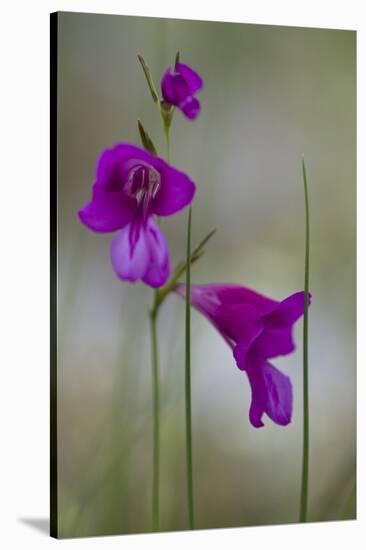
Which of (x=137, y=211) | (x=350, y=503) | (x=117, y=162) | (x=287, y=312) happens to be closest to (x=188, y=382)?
(x=287, y=312)

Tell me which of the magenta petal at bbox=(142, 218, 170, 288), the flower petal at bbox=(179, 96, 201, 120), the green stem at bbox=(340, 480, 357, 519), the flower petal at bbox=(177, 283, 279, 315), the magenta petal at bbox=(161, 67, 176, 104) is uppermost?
the magenta petal at bbox=(161, 67, 176, 104)

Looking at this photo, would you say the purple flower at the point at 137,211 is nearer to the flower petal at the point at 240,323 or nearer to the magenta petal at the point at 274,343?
the flower petal at the point at 240,323

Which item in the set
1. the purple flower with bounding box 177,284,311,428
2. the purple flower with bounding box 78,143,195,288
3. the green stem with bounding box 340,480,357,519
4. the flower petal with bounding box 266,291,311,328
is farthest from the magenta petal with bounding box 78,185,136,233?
the green stem with bounding box 340,480,357,519

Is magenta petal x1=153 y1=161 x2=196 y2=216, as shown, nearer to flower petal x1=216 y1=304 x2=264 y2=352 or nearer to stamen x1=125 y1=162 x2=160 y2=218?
stamen x1=125 y1=162 x2=160 y2=218

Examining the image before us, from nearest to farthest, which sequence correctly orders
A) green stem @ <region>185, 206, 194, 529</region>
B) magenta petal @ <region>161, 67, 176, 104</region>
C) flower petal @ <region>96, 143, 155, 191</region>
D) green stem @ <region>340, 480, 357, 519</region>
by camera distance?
flower petal @ <region>96, 143, 155, 191</region> → green stem @ <region>185, 206, 194, 529</region> → magenta petal @ <region>161, 67, 176, 104</region> → green stem @ <region>340, 480, 357, 519</region>

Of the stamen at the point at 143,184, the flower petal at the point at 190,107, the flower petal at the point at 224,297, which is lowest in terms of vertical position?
the flower petal at the point at 224,297

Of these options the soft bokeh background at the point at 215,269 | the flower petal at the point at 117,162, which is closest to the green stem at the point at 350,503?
the soft bokeh background at the point at 215,269

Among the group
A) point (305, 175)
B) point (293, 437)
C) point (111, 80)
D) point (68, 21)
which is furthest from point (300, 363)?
point (68, 21)
